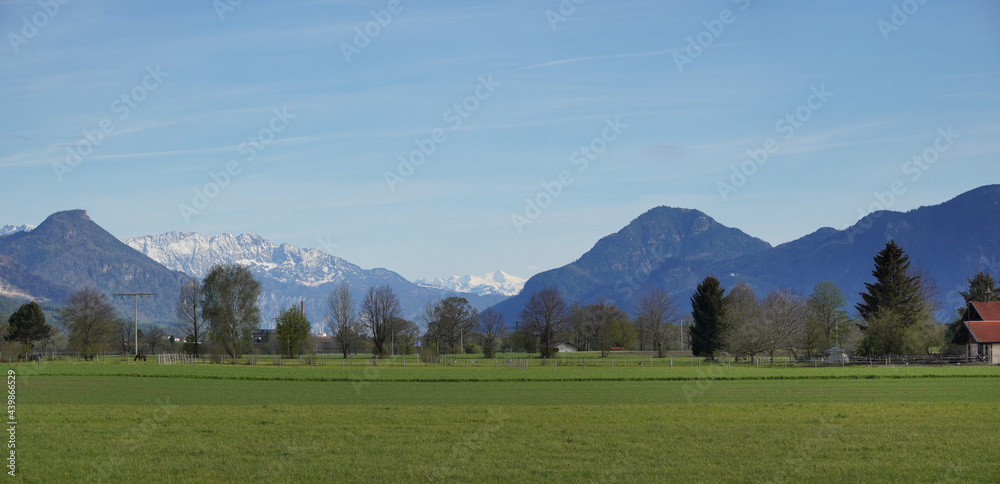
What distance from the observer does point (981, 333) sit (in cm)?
8175

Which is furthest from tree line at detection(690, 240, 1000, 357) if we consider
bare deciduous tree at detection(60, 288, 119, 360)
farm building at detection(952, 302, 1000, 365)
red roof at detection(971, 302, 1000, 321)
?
bare deciduous tree at detection(60, 288, 119, 360)

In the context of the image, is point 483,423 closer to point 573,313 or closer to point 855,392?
point 855,392

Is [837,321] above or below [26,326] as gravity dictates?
below

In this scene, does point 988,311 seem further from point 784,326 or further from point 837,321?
point 784,326

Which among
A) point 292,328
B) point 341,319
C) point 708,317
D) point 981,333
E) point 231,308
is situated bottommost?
point 981,333

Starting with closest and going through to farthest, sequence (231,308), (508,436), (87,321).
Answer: (508,436)
(231,308)
(87,321)

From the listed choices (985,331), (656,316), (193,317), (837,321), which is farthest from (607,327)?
(193,317)

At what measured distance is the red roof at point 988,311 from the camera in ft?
280

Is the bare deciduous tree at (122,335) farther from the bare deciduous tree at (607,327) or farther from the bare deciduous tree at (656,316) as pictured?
the bare deciduous tree at (656,316)

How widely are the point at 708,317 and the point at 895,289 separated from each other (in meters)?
23.5

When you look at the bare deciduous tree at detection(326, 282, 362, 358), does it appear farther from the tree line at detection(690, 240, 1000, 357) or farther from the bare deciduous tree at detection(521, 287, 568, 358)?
the tree line at detection(690, 240, 1000, 357)

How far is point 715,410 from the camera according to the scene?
29.8m

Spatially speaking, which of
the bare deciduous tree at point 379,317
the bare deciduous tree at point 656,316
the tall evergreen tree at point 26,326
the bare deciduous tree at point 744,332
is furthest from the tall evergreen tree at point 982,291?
the tall evergreen tree at point 26,326

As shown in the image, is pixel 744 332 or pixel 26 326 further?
pixel 26 326
